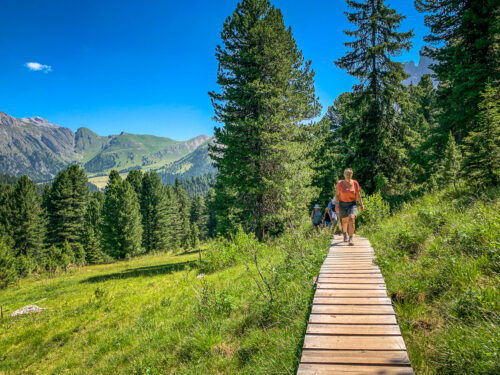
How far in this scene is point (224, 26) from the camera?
13789 millimetres

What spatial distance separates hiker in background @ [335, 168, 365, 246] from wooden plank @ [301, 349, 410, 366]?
4879mm

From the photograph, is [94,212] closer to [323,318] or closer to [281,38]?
[281,38]

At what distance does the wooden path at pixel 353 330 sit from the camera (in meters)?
2.35

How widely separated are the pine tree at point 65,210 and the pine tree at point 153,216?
10868 millimetres

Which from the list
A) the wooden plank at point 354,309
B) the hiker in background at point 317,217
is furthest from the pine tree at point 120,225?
the wooden plank at point 354,309

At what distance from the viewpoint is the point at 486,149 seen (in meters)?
7.01

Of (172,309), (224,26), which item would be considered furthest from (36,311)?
(224,26)

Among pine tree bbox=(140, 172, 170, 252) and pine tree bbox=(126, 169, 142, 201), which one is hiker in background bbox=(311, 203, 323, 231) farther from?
pine tree bbox=(126, 169, 142, 201)

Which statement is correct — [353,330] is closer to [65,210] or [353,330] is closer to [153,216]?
[65,210]

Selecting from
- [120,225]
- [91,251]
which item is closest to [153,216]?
[91,251]

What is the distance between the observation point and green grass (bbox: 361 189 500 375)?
2270mm

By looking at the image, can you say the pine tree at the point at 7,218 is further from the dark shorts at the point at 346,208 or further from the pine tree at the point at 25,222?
the dark shorts at the point at 346,208

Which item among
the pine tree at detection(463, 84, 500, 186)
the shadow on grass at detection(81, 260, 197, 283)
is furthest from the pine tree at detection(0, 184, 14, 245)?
the pine tree at detection(463, 84, 500, 186)

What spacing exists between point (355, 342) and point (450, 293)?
157 cm
